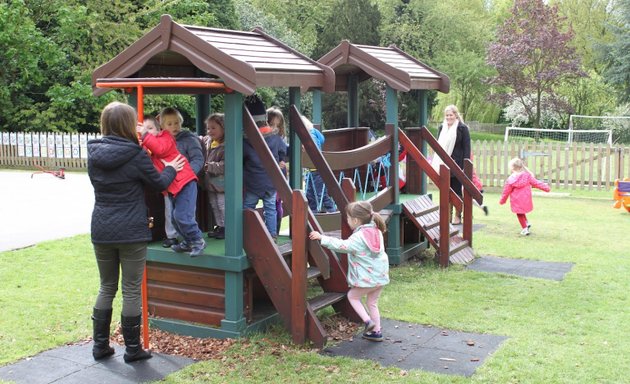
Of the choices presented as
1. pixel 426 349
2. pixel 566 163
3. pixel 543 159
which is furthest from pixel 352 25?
pixel 426 349

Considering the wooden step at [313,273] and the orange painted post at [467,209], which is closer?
the wooden step at [313,273]

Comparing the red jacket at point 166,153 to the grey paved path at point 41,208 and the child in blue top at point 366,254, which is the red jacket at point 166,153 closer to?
the child in blue top at point 366,254

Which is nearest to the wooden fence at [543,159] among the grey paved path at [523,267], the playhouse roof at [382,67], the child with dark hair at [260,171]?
the playhouse roof at [382,67]

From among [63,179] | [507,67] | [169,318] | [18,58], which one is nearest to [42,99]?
[18,58]

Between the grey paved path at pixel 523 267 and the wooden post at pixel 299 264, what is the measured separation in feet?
13.7

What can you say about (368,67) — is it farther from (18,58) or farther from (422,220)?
(18,58)

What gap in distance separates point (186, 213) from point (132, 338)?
1201 mm

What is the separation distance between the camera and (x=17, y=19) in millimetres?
28219

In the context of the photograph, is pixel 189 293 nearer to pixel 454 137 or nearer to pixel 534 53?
pixel 454 137

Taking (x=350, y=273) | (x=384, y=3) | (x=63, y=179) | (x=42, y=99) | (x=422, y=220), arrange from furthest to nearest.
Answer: (x=384, y=3) < (x=42, y=99) < (x=63, y=179) < (x=422, y=220) < (x=350, y=273)

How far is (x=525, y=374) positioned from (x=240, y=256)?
2.46 m

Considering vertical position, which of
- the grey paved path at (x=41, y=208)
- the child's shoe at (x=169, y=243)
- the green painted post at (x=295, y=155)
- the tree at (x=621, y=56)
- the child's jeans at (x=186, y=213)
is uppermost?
the tree at (x=621, y=56)

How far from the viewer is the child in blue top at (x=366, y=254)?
253 inches

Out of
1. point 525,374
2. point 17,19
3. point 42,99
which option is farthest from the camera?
point 42,99
